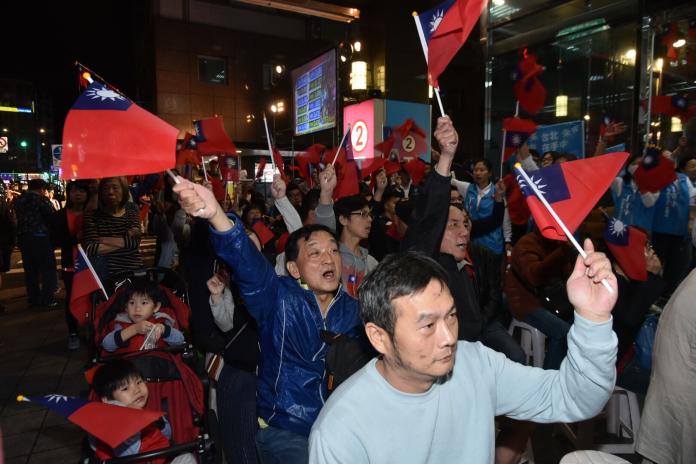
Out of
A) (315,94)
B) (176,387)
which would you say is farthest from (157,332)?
(315,94)

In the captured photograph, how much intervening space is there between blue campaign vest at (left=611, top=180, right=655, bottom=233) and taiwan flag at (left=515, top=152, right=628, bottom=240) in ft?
16.3

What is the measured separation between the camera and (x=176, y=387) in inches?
132

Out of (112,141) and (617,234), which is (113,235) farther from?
(617,234)

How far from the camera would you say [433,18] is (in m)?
3.39

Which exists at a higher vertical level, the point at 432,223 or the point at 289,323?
the point at 432,223

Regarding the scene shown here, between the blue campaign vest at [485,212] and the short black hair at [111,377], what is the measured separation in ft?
12.1

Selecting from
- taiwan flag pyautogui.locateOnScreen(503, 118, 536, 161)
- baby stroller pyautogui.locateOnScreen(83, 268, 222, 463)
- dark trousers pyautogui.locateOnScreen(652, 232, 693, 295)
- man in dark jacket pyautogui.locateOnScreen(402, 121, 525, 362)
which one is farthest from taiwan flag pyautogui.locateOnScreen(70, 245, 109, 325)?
dark trousers pyautogui.locateOnScreen(652, 232, 693, 295)

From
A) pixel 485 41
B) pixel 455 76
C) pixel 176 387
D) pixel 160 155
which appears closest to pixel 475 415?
pixel 160 155

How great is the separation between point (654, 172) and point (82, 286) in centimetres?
606

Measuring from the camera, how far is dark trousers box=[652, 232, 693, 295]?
6512 mm

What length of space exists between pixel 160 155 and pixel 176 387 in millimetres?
1782

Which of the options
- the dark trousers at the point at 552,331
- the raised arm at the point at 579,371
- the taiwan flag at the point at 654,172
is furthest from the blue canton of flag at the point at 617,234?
the taiwan flag at the point at 654,172

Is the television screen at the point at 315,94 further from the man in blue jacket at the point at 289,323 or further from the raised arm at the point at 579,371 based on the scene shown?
the raised arm at the point at 579,371

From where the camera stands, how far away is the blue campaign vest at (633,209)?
6.35 meters
